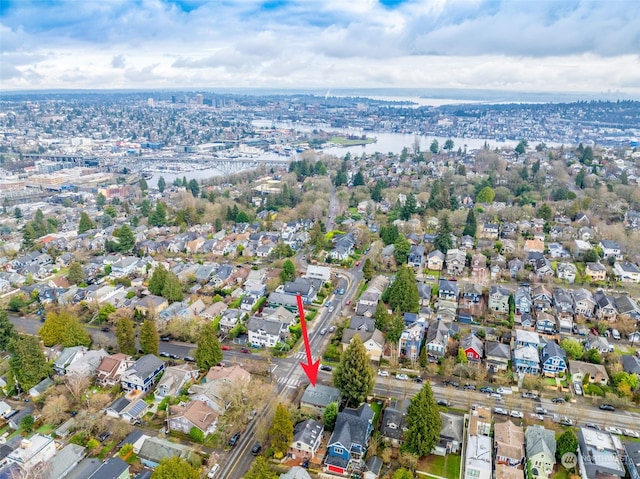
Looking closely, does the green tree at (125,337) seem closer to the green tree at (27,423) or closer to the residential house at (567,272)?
the green tree at (27,423)

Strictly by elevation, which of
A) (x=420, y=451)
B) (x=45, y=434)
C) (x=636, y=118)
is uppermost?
(x=636, y=118)

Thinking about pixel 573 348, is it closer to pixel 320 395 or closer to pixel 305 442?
pixel 320 395

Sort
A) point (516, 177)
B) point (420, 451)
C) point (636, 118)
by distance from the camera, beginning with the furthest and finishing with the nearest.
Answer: point (636, 118)
point (516, 177)
point (420, 451)

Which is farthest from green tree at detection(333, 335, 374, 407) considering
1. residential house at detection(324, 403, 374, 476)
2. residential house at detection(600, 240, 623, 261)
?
residential house at detection(600, 240, 623, 261)

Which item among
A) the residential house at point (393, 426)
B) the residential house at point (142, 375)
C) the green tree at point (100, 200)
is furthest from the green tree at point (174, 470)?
the green tree at point (100, 200)

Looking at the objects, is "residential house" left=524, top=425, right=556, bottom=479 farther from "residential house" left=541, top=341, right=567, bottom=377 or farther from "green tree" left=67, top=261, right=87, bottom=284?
"green tree" left=67, top=261, right=87, bottom=284

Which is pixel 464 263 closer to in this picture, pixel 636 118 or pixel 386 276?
pixel 386 276

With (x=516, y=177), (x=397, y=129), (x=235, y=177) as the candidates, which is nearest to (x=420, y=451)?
(x=516, y=177)
